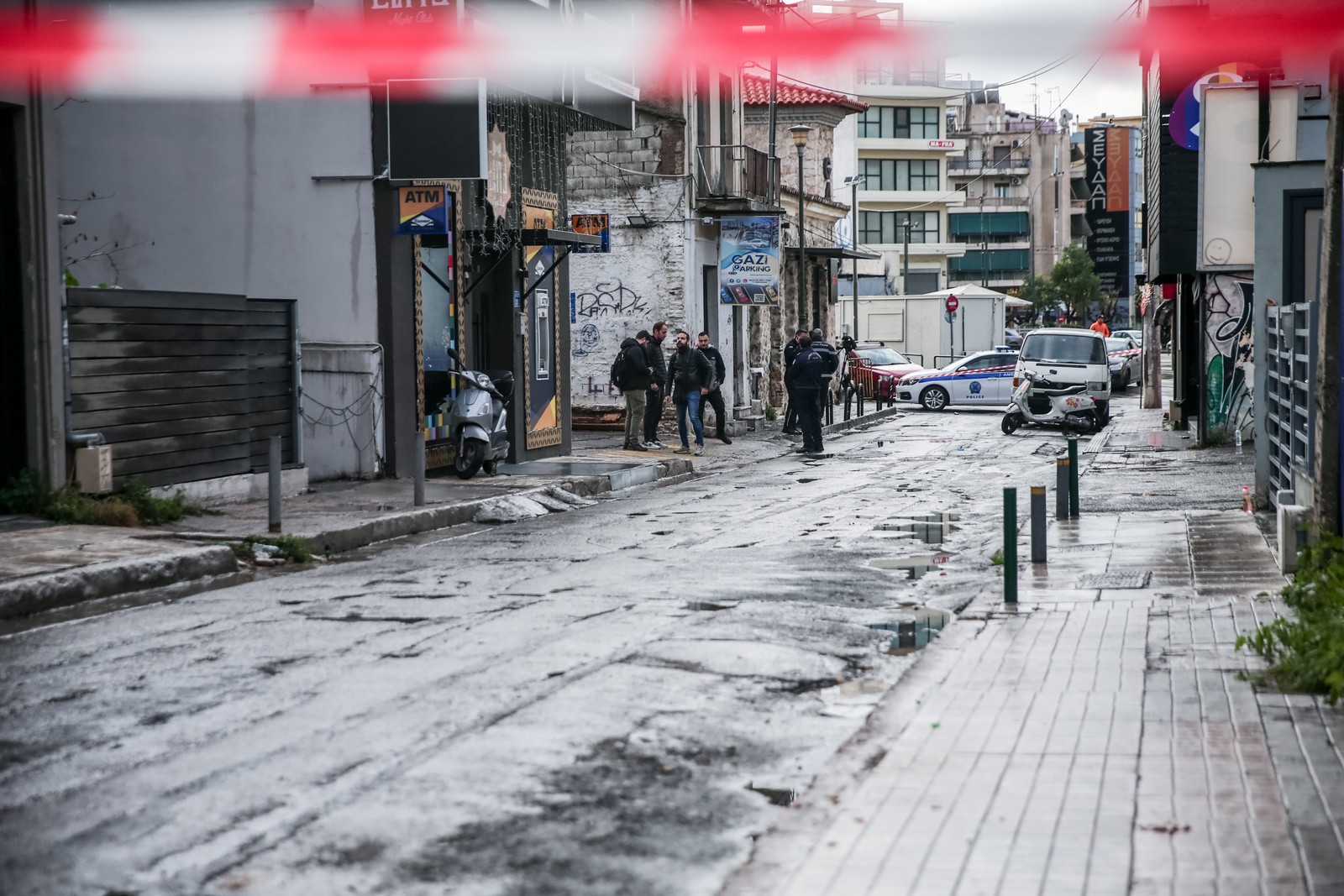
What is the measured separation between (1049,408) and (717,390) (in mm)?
6953

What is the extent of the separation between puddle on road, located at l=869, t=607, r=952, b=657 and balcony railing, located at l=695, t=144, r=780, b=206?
72.7 feet

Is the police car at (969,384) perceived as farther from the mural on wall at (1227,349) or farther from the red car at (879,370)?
the mural on wall at (1227,349)

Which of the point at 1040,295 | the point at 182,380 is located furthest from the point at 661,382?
the point at 1040,295

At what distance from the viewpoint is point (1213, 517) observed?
49.0 ft

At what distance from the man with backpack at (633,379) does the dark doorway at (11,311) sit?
1180 cm

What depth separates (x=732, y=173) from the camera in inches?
1297

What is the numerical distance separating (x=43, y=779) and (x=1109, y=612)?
20.5ft

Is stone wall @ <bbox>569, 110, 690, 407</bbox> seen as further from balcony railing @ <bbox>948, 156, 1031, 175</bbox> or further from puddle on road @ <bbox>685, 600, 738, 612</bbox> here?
balcony railing @ <bbox>948, 156, 1031, 175</bbox>

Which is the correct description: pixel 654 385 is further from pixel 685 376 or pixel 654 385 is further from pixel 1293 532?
pixel 1293 532

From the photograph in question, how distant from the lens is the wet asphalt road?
4863 millimetres

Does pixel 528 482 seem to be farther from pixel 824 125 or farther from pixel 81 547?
pixel 824 125

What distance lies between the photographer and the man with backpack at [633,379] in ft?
80.1

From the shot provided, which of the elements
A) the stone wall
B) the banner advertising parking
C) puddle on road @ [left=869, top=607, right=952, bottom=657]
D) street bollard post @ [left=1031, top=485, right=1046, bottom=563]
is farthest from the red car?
puddle on road @ [left=869, top=607, right=952, bottom=657]

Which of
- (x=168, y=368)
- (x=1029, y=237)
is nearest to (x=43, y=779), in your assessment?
(x=168, y=368)
